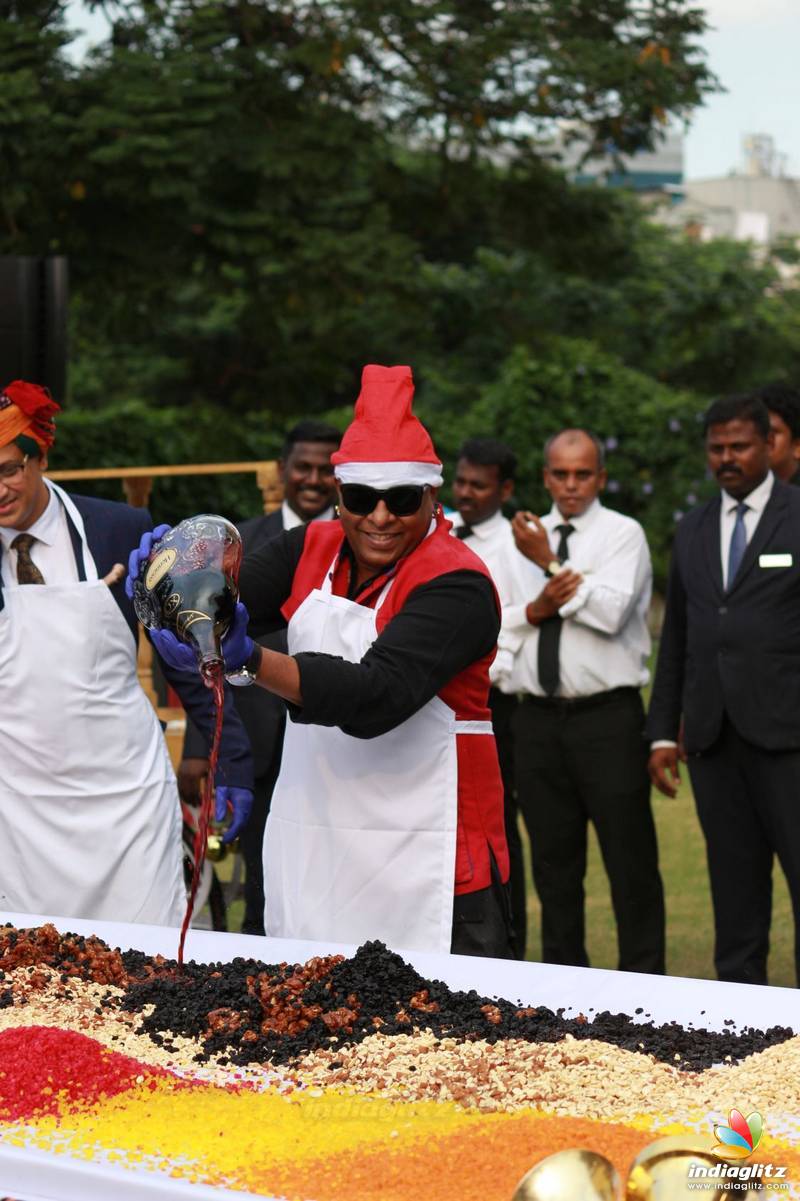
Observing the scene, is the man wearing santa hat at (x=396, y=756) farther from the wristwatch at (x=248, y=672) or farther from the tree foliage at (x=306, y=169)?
the tree foliage at (x=306, y=169)

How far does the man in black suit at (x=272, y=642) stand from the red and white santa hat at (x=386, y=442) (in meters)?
1.33

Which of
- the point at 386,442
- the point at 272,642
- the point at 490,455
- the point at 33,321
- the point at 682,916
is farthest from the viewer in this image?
the point at 33,321

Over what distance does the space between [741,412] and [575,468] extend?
802 mm

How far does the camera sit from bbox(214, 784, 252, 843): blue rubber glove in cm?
354

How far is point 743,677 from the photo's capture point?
15.9ft

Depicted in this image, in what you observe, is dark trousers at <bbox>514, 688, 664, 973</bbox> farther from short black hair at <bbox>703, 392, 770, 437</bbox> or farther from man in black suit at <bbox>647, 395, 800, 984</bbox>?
short black hair at <bbox>703, 392, 770, 437</bbox>

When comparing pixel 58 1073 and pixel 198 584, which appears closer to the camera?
pixel 58 1073

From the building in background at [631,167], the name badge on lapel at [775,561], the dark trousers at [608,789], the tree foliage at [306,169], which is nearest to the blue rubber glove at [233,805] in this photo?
the name badge on lapel at [775,561]

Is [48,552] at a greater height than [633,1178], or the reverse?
[48,552]

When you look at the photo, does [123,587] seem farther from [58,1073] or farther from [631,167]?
[631,167]

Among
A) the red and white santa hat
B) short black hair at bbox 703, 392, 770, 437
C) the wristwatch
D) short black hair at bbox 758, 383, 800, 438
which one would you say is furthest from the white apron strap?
short black hair at bbox 758, 383, 800, 438

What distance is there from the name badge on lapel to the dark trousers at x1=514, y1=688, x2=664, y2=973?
2.59 feet

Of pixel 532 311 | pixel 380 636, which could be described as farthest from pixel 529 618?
pixel 532 311

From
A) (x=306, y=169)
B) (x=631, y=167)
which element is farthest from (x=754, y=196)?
(x=306, y=169)
